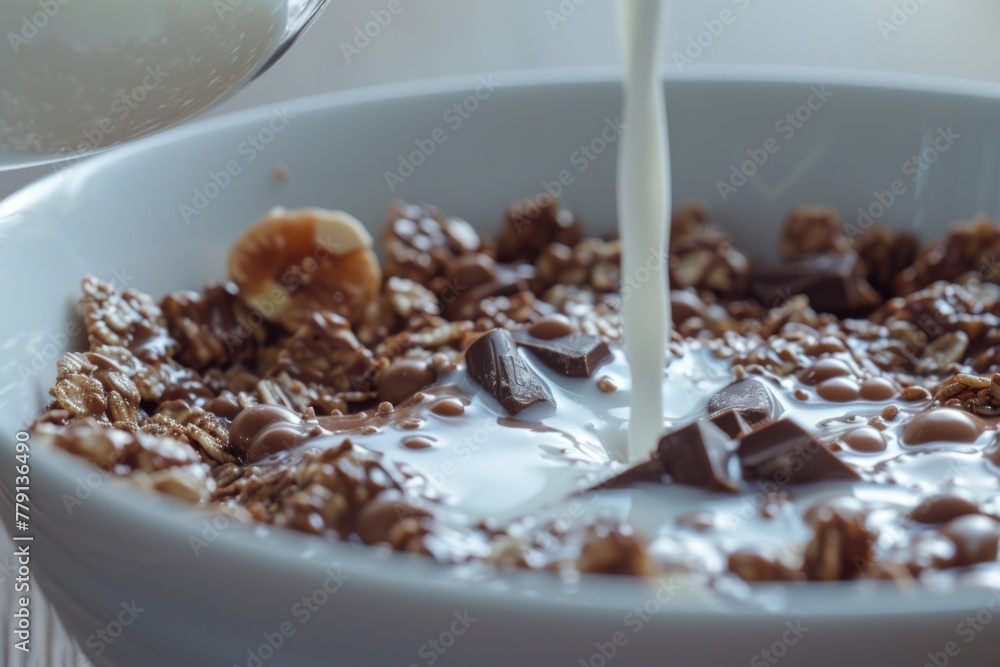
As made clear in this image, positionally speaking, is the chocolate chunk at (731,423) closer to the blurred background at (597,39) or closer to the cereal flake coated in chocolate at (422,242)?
the cereal flake coated in chocolate at (422,242)

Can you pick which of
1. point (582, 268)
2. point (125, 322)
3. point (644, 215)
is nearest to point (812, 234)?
point (582, 268)

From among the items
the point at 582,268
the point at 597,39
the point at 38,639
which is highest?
the point at 597,39

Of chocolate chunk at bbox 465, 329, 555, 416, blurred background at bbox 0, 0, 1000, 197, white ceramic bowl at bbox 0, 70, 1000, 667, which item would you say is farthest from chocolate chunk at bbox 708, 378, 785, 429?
blurred background at bbox 0, 0, 1000, 197

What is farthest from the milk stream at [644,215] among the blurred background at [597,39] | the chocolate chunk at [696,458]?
the blurred background at [597,39]

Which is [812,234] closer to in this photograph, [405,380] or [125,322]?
[405,380]

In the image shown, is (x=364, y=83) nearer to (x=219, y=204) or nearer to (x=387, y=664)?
(x=219, y=204)

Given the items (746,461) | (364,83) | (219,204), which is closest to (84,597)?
(746,461)

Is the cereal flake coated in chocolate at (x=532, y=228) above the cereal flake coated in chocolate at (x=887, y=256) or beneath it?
above
